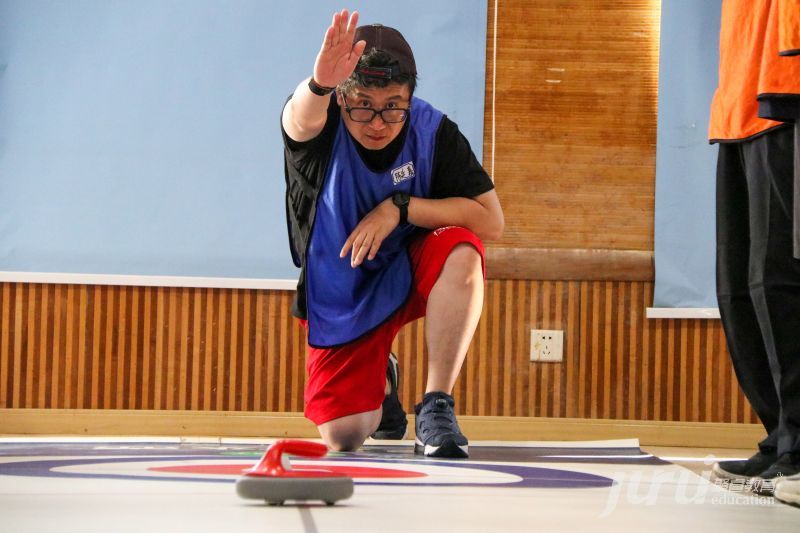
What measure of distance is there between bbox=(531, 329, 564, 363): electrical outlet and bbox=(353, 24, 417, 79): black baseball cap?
1.35 meters

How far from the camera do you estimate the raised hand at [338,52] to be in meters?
1.67

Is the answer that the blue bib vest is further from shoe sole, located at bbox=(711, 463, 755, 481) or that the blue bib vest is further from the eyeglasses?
shoe sole, located at bbox=(711, 463, 755, 481)

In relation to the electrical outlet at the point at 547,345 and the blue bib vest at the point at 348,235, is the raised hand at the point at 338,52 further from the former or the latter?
the electrical outlet at the point at 547,345

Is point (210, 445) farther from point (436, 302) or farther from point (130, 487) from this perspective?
point (130, 487)

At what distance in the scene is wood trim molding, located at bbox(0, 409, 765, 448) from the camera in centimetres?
302

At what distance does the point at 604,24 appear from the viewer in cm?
316

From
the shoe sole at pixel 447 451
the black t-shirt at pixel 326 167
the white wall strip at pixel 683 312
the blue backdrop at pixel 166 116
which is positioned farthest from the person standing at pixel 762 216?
the blue backdrop at pixel 166 116

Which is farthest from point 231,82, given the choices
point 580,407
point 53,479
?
point 53,479

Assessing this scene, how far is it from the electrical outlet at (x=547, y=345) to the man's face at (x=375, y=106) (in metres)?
1.28

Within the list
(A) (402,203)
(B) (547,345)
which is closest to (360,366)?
(A) (402,203)

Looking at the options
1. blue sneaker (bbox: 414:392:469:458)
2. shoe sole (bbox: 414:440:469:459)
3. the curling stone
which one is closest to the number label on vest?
blue sneaker (bbox: 414:392:469:458)

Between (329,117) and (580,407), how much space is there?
1519 mm

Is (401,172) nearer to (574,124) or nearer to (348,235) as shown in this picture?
(348,235)

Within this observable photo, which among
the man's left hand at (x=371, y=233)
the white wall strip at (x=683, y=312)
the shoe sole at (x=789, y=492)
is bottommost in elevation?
the shoe sole at (x=789, y=492)
